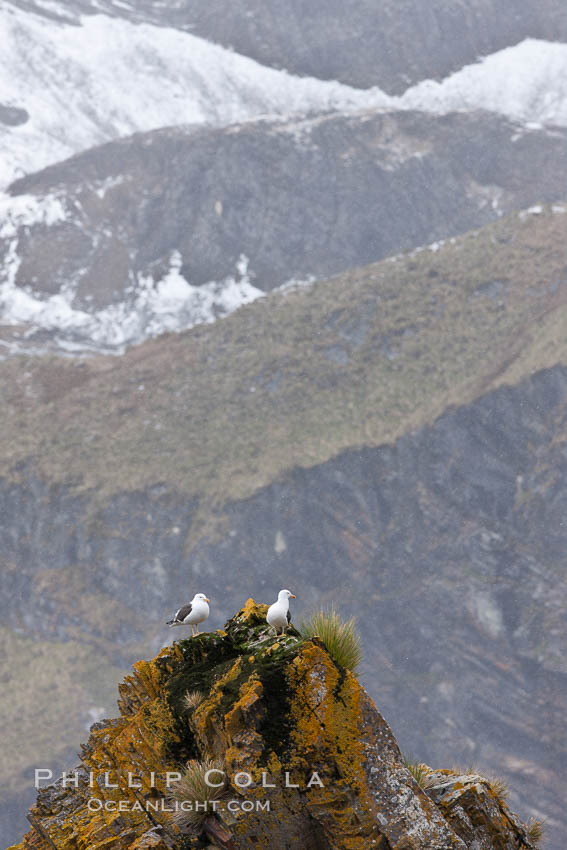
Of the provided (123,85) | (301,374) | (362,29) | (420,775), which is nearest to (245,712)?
(420,775)

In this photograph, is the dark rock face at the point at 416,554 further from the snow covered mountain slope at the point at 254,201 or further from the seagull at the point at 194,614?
the snow covered mountain slope at the point at 254,201

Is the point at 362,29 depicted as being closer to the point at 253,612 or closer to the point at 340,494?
the point at 340,494

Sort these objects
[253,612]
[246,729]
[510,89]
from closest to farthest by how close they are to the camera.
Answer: [246,729] < [253,612] < [510,89]

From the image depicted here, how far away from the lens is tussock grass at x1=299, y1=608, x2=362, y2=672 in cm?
830

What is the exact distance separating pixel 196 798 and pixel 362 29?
172 m

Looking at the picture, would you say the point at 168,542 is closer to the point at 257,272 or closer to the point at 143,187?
the point at 257,272

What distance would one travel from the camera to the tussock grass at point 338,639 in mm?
8297

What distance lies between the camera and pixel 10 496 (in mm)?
59906

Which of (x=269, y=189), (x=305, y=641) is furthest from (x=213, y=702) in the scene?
(x=269, y=189)

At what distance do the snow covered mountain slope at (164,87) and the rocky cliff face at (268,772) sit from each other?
132 metres

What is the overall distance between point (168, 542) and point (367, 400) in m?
16.7

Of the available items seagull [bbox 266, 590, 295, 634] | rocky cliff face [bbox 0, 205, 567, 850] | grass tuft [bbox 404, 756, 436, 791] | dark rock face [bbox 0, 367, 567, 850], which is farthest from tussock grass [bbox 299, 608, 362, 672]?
rocky cliff face [bbox 0, 205, 567, 850]

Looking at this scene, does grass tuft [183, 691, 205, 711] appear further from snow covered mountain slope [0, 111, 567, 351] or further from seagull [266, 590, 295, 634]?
snow covered mountain slope [0, 111, 567, 351]

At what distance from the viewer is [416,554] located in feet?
187
